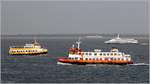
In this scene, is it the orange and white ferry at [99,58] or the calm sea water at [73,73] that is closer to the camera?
the calm sea water at [73,73]

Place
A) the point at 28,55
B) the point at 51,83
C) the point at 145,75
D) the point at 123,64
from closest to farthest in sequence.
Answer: the point at 51,83, the point at 145,75, the point at 123,64, the point at 28,55

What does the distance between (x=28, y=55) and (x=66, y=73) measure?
43907mm

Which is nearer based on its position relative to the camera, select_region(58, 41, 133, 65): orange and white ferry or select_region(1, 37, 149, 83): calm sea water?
select_region(1, 37, 149, 83): calm sea water

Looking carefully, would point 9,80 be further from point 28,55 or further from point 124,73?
point 28,55

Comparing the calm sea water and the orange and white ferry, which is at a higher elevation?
the orange and white ferry

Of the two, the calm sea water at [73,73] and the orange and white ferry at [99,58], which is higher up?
the orange and white ferry at [99,58]

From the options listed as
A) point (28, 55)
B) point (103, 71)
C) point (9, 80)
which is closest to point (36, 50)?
point (28, 55)

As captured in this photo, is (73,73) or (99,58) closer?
(73,73)

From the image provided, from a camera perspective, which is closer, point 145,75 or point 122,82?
point 122,82

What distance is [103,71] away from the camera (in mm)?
78375

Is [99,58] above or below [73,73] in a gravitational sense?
above

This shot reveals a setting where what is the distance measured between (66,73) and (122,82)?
12241 mm

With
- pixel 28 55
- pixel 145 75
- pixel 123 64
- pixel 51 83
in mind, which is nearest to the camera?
pixel 51 83

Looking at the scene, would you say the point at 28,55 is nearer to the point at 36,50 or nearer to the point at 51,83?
the point at 36,50
